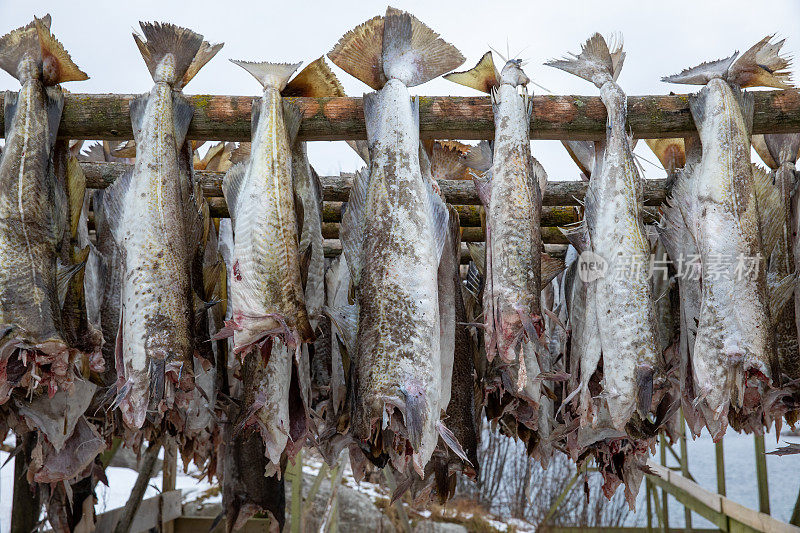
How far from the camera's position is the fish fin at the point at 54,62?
2.98 metres

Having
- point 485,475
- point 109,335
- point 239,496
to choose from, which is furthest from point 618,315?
point 485,475

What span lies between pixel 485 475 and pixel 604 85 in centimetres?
1401

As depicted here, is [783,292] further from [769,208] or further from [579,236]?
[579,236]

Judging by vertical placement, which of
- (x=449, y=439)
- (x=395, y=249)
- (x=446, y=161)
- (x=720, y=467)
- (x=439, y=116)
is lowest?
(x=720, y=467)

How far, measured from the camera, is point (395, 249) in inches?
110

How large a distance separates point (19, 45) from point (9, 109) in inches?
12.3

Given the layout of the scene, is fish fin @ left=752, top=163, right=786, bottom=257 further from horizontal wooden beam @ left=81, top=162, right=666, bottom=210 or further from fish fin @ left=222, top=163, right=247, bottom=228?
fish fin @ left=222, top=163, right=247, bottom=228

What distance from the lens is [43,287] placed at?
287 centimetres

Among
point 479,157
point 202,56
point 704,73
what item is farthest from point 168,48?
point 704,73

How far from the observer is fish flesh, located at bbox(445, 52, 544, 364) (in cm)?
279

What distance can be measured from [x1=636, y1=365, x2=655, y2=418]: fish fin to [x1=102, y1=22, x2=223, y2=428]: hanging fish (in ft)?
6.30

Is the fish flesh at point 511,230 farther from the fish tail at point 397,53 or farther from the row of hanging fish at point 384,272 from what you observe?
the fish tail at point 397,53

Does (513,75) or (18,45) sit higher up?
(18,45)

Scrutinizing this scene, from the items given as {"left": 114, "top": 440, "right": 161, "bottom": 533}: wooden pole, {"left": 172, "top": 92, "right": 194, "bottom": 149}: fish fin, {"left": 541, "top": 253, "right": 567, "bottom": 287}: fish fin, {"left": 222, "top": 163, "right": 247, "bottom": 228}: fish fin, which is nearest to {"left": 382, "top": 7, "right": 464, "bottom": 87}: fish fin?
{"left": 222, "top": 163, "right": 247, "bottom": 228}: fish fin
